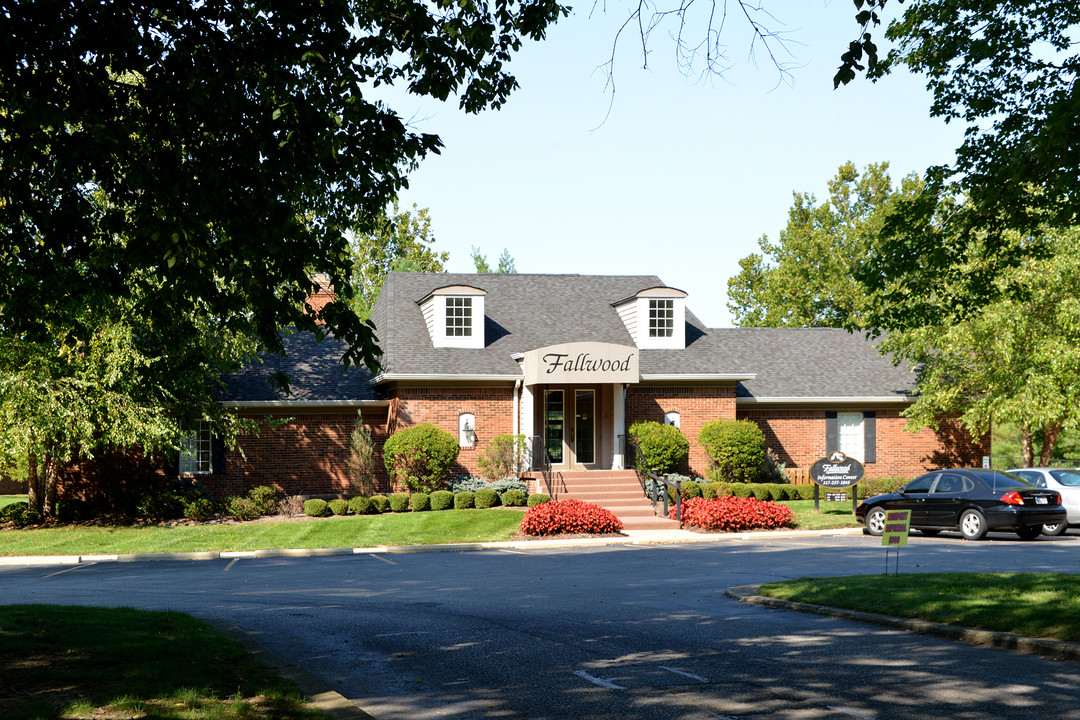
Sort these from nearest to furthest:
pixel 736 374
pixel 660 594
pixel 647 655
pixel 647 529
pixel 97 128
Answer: pixel 97 128 < pixel 647 655 < pixel 660 594 < pixel 647 529 < pixel 736 374

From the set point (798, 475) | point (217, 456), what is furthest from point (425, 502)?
point (798, 475)

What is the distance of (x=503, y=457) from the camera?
2941cm

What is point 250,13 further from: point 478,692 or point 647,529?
point 647,529

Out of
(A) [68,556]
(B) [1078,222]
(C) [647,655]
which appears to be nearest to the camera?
(C) [647,655]

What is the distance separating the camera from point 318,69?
8461mm

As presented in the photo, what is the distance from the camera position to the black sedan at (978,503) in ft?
66.1

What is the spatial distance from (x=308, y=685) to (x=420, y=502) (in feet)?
63.0

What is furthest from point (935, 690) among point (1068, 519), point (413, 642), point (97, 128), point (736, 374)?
point (736, 374)

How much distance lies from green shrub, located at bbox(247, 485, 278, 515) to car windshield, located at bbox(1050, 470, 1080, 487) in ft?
66.8

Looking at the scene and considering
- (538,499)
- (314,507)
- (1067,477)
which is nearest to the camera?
(1067,477)

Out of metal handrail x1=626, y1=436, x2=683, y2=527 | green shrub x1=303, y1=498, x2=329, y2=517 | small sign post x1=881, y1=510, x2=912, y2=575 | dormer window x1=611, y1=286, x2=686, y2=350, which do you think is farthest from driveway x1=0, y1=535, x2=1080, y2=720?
dormer window x1=611, y1=286, x2=686, y2=350

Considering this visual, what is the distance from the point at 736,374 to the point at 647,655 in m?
22.5

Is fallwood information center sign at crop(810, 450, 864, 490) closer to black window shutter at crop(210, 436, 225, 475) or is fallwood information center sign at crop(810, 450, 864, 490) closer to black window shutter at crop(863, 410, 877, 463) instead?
black window shutter at crop(863, 410, 877, 463)

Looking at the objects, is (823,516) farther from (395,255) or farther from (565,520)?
(395,255)
